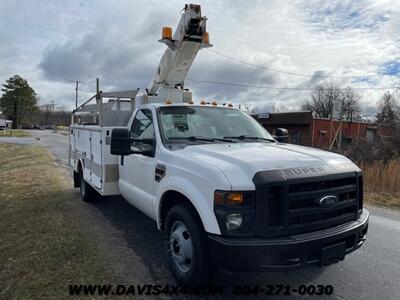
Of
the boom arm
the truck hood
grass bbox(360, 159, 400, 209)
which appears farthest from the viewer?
grass bbox(360, 159, 400, 209)

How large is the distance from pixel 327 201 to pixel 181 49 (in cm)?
499

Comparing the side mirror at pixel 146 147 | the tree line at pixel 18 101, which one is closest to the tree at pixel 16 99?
the tree line at pixel 18 101

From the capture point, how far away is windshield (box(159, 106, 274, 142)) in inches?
176

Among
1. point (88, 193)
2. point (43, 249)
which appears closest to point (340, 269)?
point (43, 249)

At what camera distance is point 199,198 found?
3.32 meters

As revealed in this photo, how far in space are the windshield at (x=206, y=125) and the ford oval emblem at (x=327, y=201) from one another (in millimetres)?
1476

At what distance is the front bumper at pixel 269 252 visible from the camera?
9.77ft

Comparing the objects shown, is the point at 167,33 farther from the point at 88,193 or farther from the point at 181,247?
the point at 181,247

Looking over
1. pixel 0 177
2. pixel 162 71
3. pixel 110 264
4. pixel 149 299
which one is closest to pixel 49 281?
pixel 110 264

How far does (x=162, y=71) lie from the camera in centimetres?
778

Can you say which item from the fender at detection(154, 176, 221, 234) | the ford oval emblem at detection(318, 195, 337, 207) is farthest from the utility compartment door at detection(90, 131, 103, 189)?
the ford oval emblem at detection(318, 195, 337, 207)

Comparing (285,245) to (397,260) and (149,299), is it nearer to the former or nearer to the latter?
(149,299)

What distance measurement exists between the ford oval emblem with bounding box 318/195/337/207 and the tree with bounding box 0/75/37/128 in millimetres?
101895

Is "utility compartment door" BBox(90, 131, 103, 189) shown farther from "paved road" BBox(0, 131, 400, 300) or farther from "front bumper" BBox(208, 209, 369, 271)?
"front bumper" BBox(208, 209, 369, 271)
